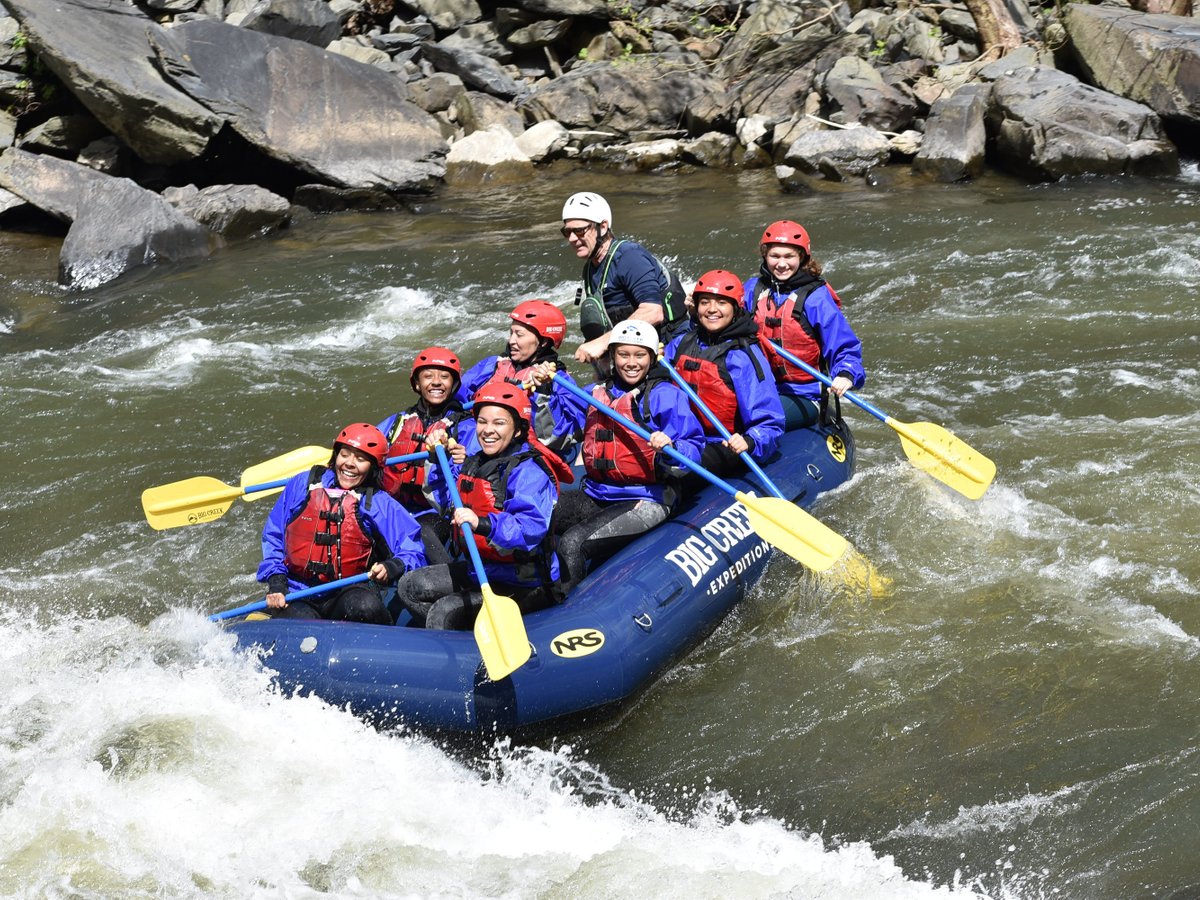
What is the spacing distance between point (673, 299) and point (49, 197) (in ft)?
28.1

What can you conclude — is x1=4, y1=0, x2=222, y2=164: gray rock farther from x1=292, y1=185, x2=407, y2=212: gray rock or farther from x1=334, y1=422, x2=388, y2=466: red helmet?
x1=334, y1=422, x2=388, y2=466: red helmet

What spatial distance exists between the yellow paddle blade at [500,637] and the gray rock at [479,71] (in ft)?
38.8

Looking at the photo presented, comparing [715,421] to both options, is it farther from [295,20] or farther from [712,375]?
[295,20]

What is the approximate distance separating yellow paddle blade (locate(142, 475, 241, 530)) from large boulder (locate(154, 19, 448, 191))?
778 centimetres

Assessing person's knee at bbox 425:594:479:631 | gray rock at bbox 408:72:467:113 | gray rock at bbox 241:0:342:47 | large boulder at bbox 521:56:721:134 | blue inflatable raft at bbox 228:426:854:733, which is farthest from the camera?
gray rock at bbox 408:72:467:113

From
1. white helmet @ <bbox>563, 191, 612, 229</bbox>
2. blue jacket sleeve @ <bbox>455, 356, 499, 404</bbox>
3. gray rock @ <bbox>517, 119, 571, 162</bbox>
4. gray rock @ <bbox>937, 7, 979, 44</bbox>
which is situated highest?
gray rock @ <bbox>937, 7, 979, 44</bbox>

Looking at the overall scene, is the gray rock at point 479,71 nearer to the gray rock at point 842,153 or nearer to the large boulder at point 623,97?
the large boulder at point 623,97

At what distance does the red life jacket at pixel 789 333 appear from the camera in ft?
19.4

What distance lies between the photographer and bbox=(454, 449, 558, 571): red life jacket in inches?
182

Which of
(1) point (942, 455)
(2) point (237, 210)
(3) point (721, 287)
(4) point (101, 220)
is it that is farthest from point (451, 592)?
(2) point (237, 210)

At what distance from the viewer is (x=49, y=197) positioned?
39.6ft

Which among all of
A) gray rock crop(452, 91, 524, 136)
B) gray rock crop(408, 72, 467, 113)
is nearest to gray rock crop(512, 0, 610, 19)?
gray rock crop(408, 72, 467, 113)

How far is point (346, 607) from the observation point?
4695 millimetres

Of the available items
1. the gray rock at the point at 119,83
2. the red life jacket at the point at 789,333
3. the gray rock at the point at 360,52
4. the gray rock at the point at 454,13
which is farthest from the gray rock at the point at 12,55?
the red life jacket at the point at 789,333
